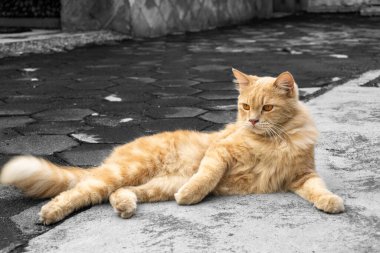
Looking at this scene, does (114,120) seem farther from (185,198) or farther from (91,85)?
(185,198)

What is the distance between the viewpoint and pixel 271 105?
A: 246 cm

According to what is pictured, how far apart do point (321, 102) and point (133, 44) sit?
4.59m

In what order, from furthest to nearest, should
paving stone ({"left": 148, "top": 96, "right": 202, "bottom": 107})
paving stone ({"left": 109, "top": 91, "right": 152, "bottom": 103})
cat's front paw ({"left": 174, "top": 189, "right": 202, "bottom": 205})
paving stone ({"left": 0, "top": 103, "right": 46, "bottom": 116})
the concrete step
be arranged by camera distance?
the concrete step < paving stone ({"left": 109, "top": 91, "right": 152, "bottom": 103}) < paving stone ({"left": 148, "top": 96, "right": 202, "bottom": 107}) < paving stone ({"left": 0, "top": 103, "right": 46, "bottom": 116}) < cat's front paw ({"left": 174, "top": 189, "right": 202, "bottom": 205})

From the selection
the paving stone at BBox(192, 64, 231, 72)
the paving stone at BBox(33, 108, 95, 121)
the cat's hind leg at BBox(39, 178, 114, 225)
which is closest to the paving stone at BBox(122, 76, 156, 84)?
the paving stone at BBox(192, 64, 231, 72)

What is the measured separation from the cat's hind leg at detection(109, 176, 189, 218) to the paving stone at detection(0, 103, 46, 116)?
1.97 metres

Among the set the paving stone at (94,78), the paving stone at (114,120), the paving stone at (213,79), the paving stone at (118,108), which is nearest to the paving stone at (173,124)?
the paving stone at (114,120)

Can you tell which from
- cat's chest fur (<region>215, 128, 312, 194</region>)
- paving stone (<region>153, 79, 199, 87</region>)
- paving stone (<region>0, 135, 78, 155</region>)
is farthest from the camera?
paving stone (<region>153, 79, 199, 87</region>)

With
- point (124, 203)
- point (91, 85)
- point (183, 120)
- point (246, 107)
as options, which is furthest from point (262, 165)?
point (91, 85)

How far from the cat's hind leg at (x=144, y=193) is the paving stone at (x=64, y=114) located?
5.38 ft

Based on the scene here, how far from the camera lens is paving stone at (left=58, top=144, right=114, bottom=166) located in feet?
9.67

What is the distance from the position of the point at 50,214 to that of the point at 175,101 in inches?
96.1

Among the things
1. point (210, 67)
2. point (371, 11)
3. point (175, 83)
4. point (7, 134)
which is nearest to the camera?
point (7, 134)

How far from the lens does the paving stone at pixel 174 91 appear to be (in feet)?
15.8

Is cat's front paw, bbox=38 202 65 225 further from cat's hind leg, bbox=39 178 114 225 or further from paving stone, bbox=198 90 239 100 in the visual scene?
paving stone, bbox=198 90 239 100
